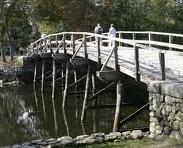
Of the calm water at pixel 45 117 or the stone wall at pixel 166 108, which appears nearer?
the stone wall at pixel 166 108

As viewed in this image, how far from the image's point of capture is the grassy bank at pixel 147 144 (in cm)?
1022

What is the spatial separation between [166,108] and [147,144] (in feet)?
3.46

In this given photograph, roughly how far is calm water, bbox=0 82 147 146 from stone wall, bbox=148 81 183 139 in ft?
20.4

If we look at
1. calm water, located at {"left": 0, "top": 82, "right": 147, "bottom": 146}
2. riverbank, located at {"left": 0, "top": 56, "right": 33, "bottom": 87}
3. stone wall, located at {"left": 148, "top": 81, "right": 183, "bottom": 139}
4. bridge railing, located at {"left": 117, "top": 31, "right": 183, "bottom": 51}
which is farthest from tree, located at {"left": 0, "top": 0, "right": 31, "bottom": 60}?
stone wall, located at {"left": 148, "top": 81, "right": 183, "bottom": 139}

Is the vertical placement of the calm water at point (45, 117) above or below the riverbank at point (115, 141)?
below

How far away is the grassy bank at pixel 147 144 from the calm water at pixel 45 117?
251 inches

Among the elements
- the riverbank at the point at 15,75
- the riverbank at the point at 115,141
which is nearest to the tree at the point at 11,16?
the riverbank at the point at 15,75

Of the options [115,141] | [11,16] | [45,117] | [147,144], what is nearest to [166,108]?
[147,144]

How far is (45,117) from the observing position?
22688 millimetres

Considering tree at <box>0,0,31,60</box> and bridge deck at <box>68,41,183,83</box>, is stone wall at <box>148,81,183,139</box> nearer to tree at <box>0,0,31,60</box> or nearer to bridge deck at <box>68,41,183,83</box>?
→ bridge deck at <box>68,41,183,83</box>

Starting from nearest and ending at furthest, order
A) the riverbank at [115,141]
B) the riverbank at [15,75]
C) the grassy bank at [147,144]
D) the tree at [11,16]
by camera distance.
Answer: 1. the grassy bank at [147,144]
2. the riverbank at [115,141]
3. the riverbank at [15,75]
4. the tree at [11,16]

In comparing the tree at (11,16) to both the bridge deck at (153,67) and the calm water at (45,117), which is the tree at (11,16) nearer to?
the calm water at (45,117)

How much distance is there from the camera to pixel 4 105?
28312 millimetres

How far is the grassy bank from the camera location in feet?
33.5
